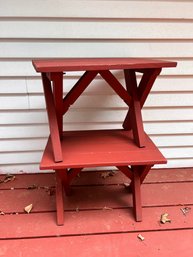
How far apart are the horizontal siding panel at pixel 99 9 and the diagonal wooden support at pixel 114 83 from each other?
1.33 feet

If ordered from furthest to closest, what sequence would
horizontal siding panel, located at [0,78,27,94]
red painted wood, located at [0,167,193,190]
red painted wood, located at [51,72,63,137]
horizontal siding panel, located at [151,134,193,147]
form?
horizontal siding panel, located at [151,134,193,147], red painted wood, located at [0,167,193,190], horizontal siding panel, located at [0,78,27,94], red painted wood, located at [51,72,63,137]

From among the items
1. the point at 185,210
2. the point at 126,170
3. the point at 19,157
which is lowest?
the point at 185,210

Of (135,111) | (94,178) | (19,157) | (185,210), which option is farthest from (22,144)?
(185,210)

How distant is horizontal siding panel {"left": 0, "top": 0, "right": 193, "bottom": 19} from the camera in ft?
4.50

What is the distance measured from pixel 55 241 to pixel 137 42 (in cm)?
109

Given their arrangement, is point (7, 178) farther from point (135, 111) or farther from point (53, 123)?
point (135, 111)

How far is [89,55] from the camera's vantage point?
149cm

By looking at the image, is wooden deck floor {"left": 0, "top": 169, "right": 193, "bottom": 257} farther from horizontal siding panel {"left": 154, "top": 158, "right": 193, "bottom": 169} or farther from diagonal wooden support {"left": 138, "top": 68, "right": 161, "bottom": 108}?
diagonal wooden support {"left": 138, "top": 68, "right": 161, "bottom": 108}

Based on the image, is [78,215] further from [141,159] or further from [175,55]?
[175,55]

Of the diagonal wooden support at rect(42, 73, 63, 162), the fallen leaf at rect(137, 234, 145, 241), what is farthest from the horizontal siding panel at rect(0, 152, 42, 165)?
the fallen leaf at rect(137, 234, 145, 241)

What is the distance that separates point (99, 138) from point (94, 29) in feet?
1.87

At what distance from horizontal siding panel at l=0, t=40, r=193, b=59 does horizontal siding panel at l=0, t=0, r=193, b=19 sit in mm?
131

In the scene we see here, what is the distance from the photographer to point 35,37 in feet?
Answer: 4.68

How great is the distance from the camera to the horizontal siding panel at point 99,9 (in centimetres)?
137
